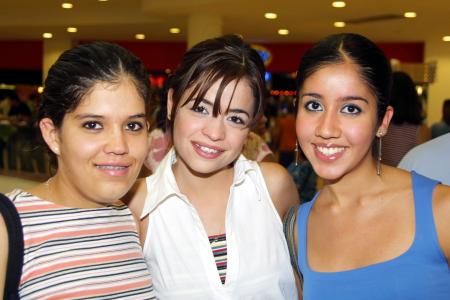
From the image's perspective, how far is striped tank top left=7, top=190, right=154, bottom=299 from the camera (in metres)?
1.47

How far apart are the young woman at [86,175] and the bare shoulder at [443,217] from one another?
887mm

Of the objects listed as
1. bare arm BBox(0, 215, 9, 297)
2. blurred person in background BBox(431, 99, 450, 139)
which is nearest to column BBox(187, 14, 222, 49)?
blurred person in background BBox(431, 99, 450, 139)

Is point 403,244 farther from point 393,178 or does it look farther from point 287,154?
point 287,154

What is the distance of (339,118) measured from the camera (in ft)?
5.57

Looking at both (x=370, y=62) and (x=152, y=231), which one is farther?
(x=152, y=231)

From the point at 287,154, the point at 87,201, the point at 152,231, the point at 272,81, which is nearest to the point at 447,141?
the point at 152,231

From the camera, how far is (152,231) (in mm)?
1963

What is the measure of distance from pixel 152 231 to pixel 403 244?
0.86 metres

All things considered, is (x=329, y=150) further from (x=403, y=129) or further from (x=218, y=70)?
(x=403, y=129)

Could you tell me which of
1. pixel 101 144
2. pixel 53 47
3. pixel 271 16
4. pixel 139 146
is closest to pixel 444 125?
pixel 271 16

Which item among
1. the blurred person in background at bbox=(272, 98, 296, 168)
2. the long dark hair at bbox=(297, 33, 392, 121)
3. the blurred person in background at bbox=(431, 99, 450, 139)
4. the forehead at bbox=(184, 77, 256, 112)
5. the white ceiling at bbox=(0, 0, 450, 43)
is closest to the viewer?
the long dark hair at bbox=(297, 33, 392, 121)

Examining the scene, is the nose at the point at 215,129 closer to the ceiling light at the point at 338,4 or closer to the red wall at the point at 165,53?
the ceiling light at the point at 338,4

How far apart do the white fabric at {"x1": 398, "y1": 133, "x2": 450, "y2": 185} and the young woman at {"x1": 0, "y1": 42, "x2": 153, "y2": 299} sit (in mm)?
1140

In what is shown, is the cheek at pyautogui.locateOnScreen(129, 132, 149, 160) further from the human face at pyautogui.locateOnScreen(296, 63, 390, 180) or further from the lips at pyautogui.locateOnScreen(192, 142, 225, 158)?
the human face at pyautogui.locateOnScreen(296, 63, 390, 180)
